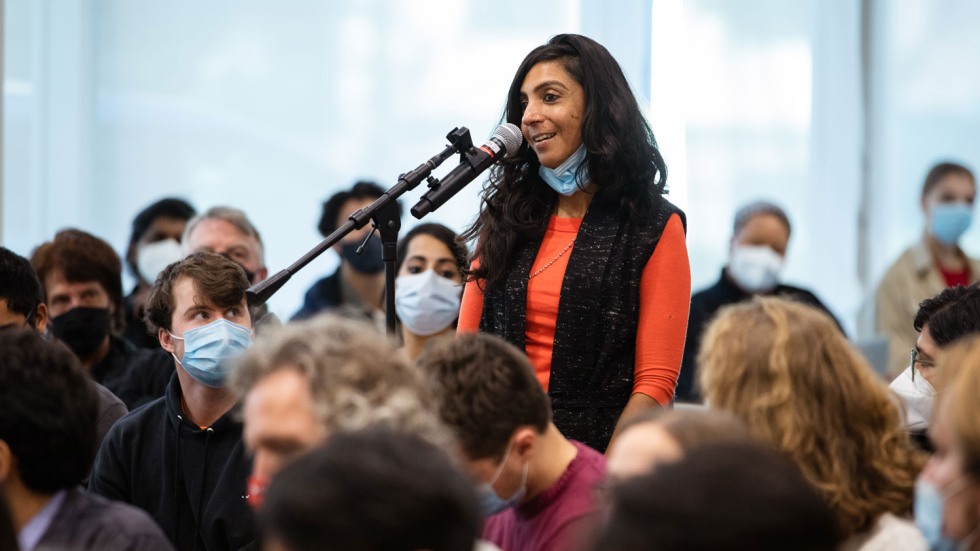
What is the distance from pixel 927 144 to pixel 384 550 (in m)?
6.74

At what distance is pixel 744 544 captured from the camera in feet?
4.11

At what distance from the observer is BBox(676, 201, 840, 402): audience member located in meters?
5.34

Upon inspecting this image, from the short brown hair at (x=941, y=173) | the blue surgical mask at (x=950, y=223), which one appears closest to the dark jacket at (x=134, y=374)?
the blue surgical mask at (x=950, y=223)

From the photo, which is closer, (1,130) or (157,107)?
(1,130)

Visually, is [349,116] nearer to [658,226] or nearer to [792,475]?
[658,226]

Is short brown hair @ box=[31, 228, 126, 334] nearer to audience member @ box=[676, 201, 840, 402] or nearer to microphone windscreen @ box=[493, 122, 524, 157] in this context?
microphone windscreen @ box=[493, 122, 524, 157]

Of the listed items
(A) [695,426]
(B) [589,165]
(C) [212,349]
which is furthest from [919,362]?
(C) [212,349]

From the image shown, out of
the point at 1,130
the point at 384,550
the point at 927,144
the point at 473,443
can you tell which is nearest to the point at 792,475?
the point at 384,550

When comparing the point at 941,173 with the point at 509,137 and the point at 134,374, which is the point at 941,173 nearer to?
the point at 509,137

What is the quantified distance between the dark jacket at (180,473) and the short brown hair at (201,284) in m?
0.20

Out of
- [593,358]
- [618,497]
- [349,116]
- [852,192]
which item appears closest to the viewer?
[618,497]

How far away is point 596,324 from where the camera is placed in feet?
9.64

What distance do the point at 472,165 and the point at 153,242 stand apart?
2.86 m

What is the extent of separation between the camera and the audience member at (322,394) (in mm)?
1812
